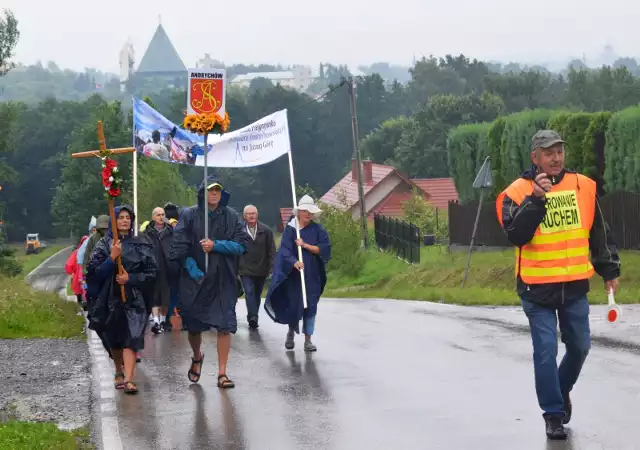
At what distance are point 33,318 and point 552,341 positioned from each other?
11.9m

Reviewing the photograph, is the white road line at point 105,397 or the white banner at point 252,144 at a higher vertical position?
the white banner at point 252,144

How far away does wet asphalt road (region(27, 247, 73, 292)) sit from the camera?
76369 millimetres

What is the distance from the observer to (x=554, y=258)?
28.5ft

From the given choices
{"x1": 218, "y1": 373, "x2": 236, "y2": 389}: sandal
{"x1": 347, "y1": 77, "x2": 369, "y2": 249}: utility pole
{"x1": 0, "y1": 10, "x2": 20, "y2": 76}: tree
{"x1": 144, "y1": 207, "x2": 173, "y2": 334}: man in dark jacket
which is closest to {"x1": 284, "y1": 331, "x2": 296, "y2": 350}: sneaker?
{"x1": 144, "y1": 207, "x2": 173, "y2": 334}: man in dark jacket

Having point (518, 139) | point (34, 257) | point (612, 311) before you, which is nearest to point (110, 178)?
point (612, 311)

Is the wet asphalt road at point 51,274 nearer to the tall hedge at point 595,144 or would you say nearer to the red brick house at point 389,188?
the red brick house at point 389,188

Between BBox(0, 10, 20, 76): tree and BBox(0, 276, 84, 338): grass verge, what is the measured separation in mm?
46048

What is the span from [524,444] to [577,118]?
26.9 metres

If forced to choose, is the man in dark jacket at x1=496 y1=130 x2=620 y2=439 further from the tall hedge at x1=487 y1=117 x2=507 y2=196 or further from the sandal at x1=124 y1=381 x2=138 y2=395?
the tall hedge at x1=487 y1=117 x2=507 y2=196

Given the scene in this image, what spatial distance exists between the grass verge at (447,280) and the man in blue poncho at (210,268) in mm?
9286

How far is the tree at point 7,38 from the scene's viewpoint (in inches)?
2601

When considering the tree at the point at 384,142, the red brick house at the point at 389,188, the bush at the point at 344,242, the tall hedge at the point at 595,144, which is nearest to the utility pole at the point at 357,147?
the bush at the point at 344,242

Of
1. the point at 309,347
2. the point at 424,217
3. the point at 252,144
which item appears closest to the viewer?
the point at 309,347

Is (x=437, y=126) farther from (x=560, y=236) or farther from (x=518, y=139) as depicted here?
(x=560, y=236)
